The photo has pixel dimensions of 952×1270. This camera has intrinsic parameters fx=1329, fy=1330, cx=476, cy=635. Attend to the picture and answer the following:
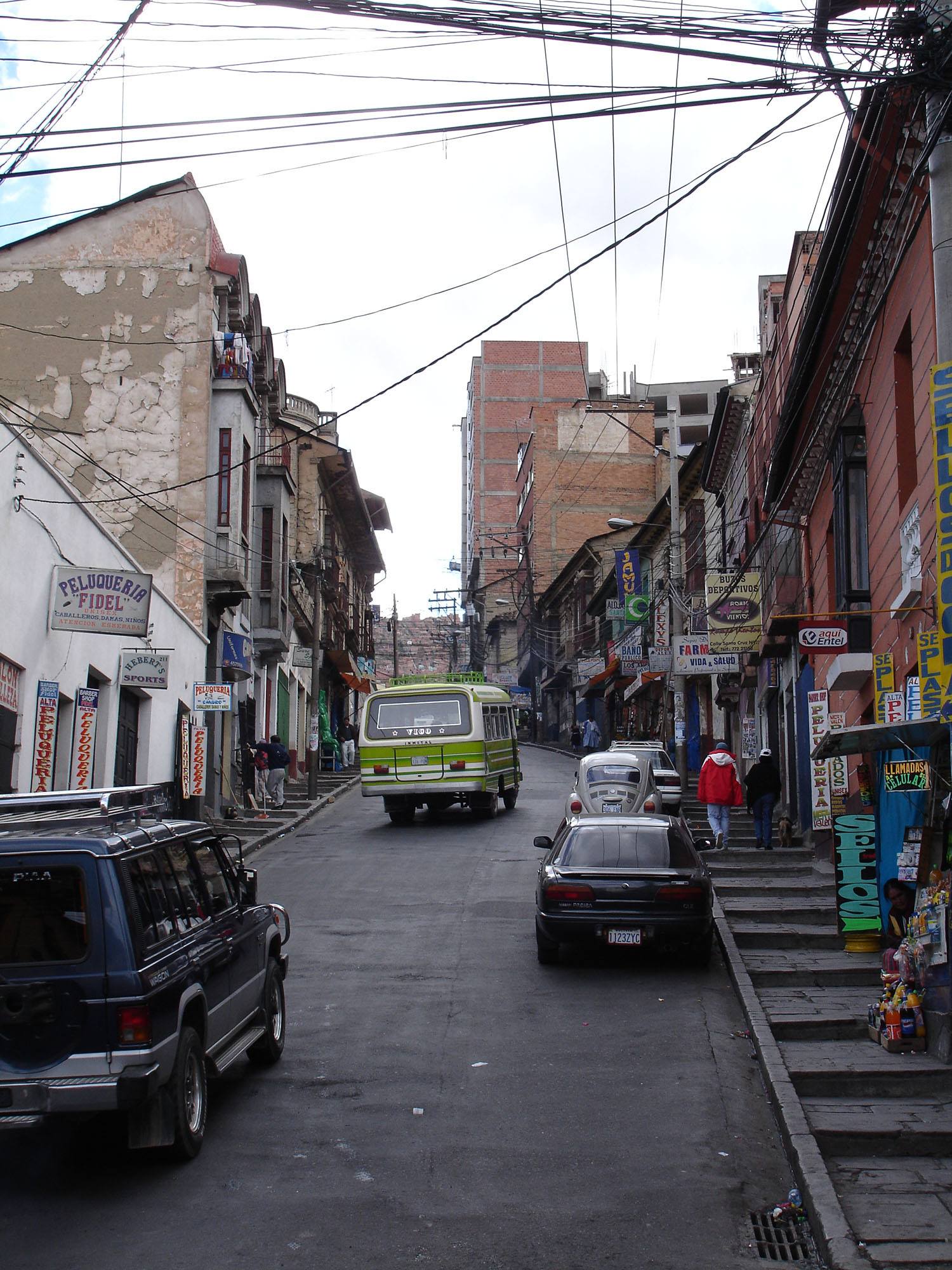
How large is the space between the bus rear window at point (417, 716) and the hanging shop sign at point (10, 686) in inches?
423

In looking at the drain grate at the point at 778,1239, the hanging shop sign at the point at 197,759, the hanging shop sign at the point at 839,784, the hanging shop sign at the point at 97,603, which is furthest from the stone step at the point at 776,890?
the hanging shop sign at the point at 197,759

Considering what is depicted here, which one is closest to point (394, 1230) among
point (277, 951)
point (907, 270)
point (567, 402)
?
point (277, 951)

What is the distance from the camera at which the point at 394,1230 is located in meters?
6.46

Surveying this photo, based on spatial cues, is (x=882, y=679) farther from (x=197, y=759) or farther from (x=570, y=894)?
(x=197, y=759)

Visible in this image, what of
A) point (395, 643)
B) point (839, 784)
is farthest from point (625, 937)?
point (395, 643)

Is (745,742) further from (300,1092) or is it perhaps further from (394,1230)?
(394,1230)

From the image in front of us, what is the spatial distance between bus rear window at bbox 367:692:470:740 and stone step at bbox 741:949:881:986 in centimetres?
1356

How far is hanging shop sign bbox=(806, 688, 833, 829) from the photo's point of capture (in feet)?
59.4

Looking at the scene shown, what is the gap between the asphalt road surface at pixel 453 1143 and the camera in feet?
20.7

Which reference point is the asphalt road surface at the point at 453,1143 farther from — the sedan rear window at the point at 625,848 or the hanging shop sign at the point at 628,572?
the hanging shop sign at the point at 628,572

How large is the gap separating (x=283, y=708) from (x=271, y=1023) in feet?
106

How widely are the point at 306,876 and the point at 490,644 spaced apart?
82540 millimetres

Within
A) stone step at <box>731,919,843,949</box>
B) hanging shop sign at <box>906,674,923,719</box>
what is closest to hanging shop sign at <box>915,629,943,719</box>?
hanging shop sign at <box>906,674,923,719</box>

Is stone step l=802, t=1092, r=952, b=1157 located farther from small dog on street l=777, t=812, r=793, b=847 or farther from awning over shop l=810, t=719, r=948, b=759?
small dog on street l=777, t=812, r=793, b=847
